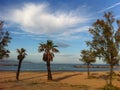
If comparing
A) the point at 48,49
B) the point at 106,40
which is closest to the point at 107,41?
the point at 106,40

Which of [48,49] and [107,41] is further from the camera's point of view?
[48,49]

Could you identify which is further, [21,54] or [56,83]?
[21,54]

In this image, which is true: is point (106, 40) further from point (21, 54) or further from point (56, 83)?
point (21, 54)

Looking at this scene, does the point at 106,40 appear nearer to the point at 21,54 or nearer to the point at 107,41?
the point at 107,41

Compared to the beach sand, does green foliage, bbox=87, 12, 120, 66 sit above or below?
above

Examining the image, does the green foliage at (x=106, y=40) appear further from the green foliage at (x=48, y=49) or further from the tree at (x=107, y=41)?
the green foliage at (x=48, y=49)

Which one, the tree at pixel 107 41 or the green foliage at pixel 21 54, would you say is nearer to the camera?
the tree at pixel 107 41

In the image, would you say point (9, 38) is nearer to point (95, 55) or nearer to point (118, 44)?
point (95, 55)

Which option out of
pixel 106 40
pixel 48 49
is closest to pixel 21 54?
pixel 48 49

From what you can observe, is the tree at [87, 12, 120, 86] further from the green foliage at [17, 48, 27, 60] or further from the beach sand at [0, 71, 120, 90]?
the green foliage at [17, 48, 27, 60]

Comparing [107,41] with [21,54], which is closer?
[107,41]

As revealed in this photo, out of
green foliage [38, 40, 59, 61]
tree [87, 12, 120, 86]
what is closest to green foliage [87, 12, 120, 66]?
tree [87, 12, 120, 86]

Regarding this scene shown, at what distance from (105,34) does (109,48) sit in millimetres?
2323

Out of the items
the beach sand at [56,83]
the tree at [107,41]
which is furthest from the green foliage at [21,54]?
the tree at [107,41]
